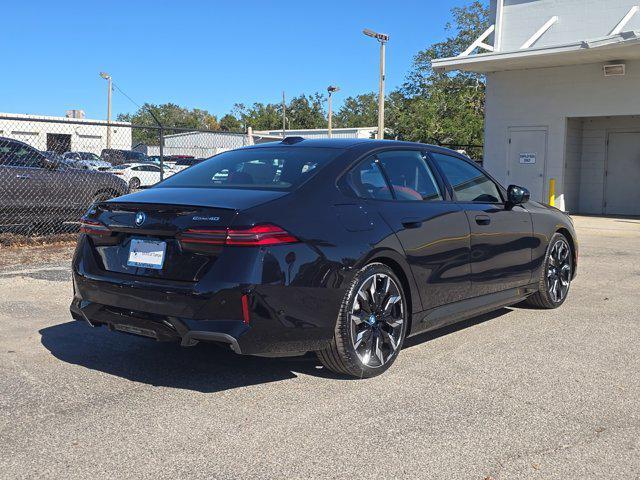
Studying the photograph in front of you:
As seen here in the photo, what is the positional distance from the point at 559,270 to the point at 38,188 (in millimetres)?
7891

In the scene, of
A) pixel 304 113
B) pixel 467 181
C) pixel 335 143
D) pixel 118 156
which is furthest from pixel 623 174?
pixel 304 113

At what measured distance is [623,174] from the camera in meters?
20.0

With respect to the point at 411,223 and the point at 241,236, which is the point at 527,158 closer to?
the point at 411,223

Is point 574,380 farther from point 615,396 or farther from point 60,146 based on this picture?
point 60,146

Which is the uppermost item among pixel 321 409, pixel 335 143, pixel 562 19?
pixel 562 19

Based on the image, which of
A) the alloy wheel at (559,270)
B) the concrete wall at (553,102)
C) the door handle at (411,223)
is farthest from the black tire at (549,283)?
the concrete wall at (553,102)

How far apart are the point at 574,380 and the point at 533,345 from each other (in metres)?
0.90

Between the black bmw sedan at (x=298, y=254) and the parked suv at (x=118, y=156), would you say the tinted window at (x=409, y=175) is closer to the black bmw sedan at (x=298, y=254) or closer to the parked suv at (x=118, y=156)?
the black bmw sedan at (x=298, y=254)

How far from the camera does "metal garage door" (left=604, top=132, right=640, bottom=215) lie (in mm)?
19828

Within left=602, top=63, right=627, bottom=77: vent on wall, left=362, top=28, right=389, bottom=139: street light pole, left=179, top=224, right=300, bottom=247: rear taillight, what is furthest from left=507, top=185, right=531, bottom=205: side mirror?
left=362, top=28, right=389, bottom=139: street light pole

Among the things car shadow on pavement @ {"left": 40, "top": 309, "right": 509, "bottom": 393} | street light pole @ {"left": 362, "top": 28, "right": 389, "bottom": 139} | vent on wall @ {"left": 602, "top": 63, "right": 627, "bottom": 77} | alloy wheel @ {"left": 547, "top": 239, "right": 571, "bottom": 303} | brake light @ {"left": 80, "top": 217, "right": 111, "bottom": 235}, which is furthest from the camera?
street light pole @ {"left": 362, "top": 28, "right": 389, "bottom": 139}

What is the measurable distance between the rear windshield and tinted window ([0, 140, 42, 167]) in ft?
21.2

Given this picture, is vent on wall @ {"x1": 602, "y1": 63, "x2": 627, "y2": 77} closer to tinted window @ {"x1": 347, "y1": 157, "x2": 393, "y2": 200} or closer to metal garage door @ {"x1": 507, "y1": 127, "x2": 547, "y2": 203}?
metal garage door @ {"x1": 507, "y1": 127, "x2": 547, "y2": 203}

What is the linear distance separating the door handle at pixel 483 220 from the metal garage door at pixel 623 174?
53.0ft
